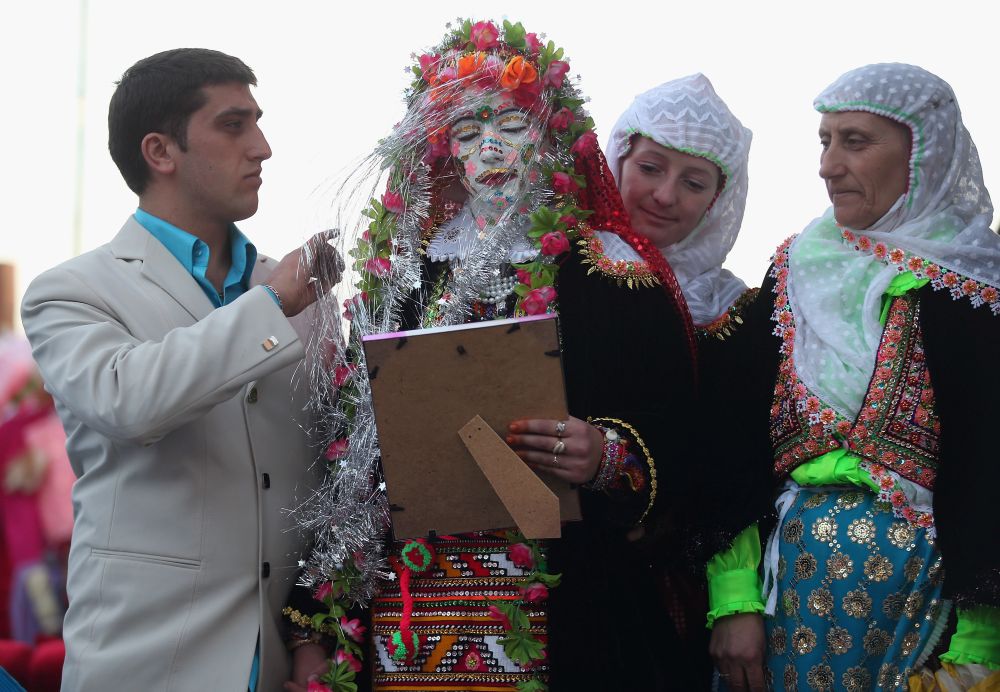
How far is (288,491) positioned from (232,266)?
0.61m

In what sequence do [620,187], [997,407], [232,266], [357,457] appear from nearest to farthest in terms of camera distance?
[997,407], [357,457], [232,266], [620,187]

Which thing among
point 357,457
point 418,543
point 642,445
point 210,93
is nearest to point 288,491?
point 357,457

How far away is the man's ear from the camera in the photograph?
2.52 metres

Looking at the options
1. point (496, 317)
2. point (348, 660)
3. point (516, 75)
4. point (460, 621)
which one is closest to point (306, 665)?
point (348, 660)

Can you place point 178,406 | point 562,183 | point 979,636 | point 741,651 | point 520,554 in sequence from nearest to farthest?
1. point 178,406
2. point 979,636
3. point 520,554
4. point 741,651
5. point 562,183

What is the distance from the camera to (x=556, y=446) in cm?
212

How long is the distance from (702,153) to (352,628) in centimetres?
162

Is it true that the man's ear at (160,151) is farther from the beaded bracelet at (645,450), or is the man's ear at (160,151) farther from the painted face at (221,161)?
the beaded bracelet at (645,450)

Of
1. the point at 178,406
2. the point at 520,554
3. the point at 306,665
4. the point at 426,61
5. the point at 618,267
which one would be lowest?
the point at 306,665

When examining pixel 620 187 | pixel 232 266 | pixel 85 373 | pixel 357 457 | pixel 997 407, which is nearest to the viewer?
pixel 85 373

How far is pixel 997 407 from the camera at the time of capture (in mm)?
2244

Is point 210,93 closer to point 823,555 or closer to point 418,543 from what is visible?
point 418,543

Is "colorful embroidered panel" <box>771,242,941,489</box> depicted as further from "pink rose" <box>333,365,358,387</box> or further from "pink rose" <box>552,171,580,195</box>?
"pink rose" <box>333,365,358,387</box>

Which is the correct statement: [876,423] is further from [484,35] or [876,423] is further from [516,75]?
[484,35]
